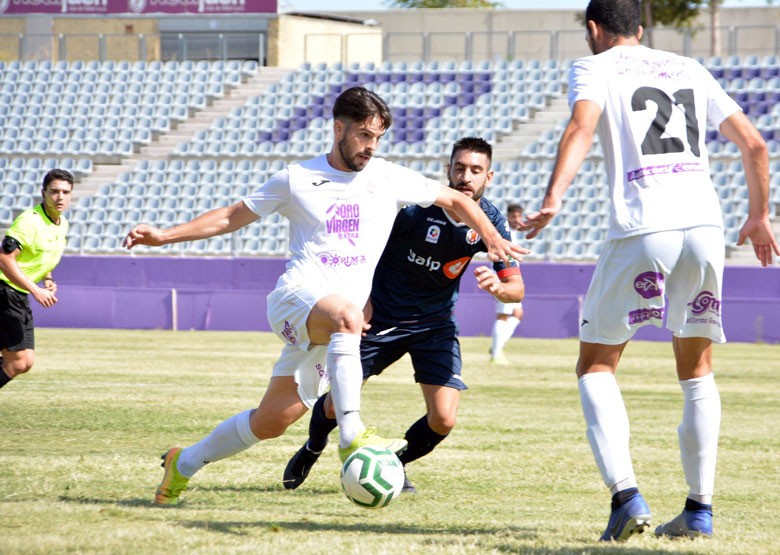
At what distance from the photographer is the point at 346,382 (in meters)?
5.49

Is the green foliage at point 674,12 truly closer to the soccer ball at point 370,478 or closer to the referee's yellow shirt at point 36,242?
the referee's yellow shirt at point 36,242

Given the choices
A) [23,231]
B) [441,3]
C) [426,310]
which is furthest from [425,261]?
[441,3]

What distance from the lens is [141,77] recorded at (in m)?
35.3

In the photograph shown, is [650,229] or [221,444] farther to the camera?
[221,444]

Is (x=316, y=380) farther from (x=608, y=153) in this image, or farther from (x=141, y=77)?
(x=141, y=77)

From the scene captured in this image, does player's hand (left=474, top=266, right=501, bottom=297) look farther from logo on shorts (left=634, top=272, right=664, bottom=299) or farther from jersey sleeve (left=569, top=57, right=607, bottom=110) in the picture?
jersey sleeve (left=569, top=57, right=607, bottom=110)

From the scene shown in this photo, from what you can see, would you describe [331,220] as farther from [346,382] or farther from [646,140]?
[646,140]

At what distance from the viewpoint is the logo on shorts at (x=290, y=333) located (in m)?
5.73

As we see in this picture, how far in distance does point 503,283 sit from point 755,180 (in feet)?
5.77

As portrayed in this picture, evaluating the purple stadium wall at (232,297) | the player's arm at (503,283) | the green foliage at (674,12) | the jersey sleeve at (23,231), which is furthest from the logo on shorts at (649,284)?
the green foliage at (674,12)

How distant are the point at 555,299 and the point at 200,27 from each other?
22369 mm

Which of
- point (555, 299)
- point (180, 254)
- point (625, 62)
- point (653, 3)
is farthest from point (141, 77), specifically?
point (625, 62)

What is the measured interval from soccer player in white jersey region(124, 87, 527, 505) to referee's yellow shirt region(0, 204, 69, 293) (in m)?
4.44

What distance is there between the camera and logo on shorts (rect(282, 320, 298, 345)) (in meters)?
5.73
